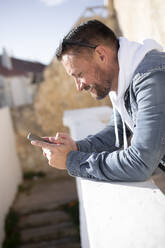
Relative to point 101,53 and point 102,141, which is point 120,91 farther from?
point 102,141

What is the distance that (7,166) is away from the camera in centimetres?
529

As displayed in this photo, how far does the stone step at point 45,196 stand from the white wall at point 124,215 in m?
4.43

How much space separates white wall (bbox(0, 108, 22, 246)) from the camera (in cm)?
468

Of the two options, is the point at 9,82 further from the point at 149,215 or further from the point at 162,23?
the point at 149,215

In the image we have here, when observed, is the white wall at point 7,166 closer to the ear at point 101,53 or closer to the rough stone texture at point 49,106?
the rough stone texture at point 49,106

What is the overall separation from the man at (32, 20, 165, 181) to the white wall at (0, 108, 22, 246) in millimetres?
4109

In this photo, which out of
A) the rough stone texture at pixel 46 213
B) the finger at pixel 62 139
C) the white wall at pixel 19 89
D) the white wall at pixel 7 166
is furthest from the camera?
the white wall at pixel 19 89

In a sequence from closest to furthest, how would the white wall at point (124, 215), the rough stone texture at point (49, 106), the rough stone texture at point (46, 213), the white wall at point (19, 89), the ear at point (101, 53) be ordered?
1. the white wall at point (124, 215)
2. the ear at point (101, 53)
3. the rough stone texture at point (46, 213)
4. the rough stone texture at point (49, 106)
5. the white wall at point (19, 89)

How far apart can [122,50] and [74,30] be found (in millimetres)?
217

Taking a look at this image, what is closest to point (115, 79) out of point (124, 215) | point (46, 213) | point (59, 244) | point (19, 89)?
point (124, 215)

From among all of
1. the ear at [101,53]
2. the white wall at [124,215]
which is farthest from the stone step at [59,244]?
the ear at [101,53]

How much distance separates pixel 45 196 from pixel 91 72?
16.4 feet

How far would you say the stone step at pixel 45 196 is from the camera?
5.00 meters

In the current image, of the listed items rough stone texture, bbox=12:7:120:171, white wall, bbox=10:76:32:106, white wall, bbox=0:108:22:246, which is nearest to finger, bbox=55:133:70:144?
white wall, bbox=0:108:22:246
